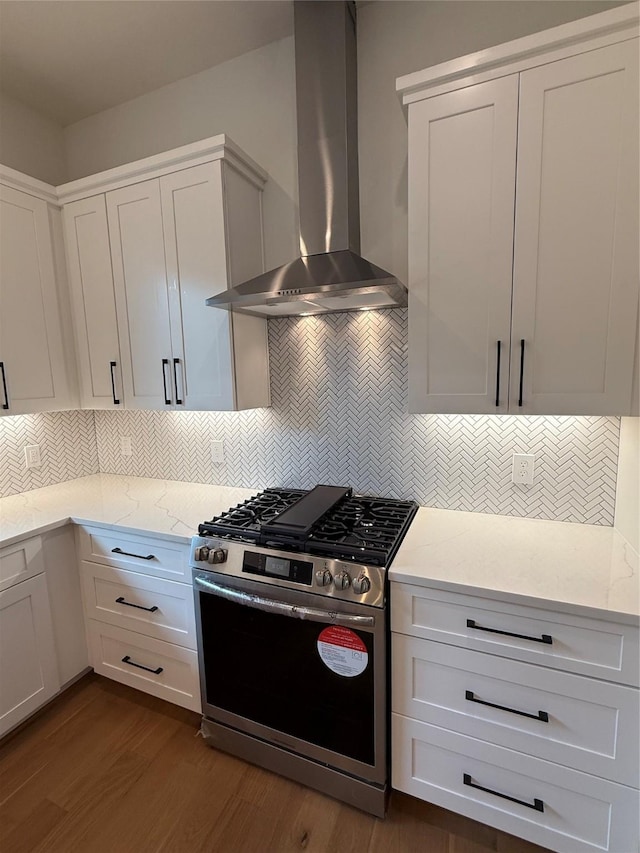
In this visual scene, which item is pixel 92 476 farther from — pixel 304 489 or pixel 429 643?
pixel 429 643

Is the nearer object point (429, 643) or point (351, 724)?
point (429, 643)

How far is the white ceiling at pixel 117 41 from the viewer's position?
170 cm

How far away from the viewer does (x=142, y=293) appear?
1.98 metres

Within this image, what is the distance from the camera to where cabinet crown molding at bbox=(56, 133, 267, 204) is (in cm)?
170

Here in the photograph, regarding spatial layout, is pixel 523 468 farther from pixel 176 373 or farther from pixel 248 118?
pixel 248 118

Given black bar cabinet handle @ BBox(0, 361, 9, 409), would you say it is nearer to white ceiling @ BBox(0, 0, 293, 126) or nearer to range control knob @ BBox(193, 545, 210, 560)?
range control knob @ BBox(193, 545, 210, 560)

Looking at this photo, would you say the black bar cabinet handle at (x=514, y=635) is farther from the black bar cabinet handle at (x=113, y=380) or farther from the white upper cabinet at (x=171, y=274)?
the black bar cabinet handle at (x=113, y=380)

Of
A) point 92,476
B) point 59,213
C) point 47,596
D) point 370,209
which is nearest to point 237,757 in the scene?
point 47,596

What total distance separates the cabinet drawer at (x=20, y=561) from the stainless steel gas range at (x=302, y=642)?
805 millimetres

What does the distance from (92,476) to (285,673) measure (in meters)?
1.94

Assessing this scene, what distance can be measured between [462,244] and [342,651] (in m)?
1.50

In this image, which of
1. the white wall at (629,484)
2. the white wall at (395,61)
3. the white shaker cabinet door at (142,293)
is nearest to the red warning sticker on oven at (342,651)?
the white wall at (629,484)

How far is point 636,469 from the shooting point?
138cm

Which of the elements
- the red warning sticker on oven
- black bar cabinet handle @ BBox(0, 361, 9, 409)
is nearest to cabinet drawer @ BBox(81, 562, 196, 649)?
the red warning sticker on oven
